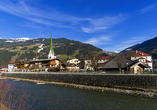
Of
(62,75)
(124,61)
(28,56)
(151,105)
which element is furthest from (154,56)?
(28,56)

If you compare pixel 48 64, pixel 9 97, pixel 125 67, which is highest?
pixel 48 64

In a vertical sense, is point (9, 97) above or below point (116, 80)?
above

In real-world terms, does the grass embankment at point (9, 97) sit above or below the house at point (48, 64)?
below

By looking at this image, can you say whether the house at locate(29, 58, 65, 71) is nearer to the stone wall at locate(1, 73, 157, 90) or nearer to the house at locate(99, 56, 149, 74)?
the stone wall at locate(1, 73, 157, 90)

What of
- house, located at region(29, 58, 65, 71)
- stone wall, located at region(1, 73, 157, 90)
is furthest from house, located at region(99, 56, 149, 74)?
house, located at region(29, 58, 65, 71)

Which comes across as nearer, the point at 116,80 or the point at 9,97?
the point at 9,97

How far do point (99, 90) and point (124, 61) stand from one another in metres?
15.2

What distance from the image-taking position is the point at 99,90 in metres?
22.8

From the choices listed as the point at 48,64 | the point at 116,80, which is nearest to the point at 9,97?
the point at 116,80

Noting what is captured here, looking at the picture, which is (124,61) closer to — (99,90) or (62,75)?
(99,90)

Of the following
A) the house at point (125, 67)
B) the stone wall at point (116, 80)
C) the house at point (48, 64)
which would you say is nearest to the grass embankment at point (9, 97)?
the stone wall at point (116, 80)

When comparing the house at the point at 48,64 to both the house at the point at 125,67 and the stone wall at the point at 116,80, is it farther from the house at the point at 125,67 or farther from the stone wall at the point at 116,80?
the house at the point at 125,67

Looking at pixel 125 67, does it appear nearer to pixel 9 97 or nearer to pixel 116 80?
pixel 116 80

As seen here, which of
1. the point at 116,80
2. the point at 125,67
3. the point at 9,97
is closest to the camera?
the point at 9,97
